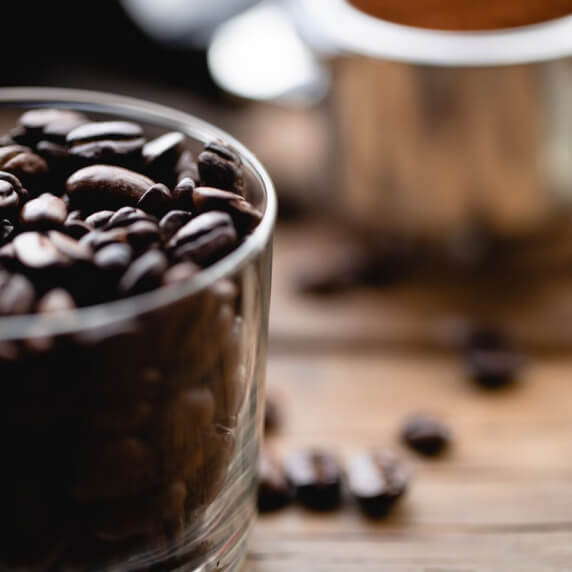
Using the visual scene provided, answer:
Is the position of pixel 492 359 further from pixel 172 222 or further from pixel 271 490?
pixel 172 222

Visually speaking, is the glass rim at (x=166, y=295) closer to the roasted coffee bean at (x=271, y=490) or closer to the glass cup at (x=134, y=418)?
the glass cup at (x=134, y=418)

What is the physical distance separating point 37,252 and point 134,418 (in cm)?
12

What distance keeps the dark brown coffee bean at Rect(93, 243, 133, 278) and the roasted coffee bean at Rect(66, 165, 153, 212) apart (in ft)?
0.32

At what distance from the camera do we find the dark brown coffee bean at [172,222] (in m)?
0.52

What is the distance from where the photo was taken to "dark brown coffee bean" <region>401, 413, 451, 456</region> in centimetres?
82

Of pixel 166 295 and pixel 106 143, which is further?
pixel 106 143

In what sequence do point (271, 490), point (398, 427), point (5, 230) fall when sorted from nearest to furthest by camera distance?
point (5, 230) → point (271, 490) → point (398, 427)

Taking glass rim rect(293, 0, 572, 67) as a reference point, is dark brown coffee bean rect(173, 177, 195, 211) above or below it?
below

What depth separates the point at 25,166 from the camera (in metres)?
0.60

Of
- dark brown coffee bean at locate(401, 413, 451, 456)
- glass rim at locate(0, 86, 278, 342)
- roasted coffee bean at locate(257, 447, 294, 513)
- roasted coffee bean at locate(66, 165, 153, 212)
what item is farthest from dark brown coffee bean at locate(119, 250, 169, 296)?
dark brown coffee bean at locate(401, 413, 451, 456)

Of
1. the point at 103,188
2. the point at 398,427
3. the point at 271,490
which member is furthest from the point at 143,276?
the point at 398,427

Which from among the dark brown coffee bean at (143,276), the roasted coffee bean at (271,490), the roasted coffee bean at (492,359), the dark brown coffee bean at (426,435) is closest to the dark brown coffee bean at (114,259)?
the dark brown coffee bean at (143,276)

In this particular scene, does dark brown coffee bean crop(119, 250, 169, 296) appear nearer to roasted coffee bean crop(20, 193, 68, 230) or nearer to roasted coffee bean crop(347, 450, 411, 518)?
roasted coffee bean crop(20, 193, 68, 230)

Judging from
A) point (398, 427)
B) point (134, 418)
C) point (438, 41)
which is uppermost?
point (438, 41)
